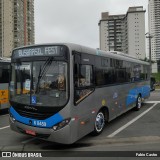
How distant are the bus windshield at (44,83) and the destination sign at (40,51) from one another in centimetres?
18

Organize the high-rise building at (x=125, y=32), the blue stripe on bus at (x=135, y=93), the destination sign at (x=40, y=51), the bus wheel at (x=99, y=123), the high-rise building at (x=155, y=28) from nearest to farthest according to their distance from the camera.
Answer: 1. the destination sign at (x=40, y=51)
2. the bus wheel at (x=99, y=123)
3. the blue stripe on bus at (x=135, y=93)
4. the high-rise building at (x=155, y=28)
5. the high-rise building at (x=125, y=32)

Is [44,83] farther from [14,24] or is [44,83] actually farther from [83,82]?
[14,24]

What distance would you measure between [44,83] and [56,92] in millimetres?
421

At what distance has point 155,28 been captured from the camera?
78500 millimetres

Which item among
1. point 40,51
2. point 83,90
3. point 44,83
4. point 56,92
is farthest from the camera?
point 83,90

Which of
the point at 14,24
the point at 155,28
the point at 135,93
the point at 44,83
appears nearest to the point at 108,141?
the point at 44,83

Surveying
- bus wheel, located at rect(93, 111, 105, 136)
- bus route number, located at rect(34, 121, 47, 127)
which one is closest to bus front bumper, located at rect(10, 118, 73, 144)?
bus route number, located at rect(34, 121, 47, 127)

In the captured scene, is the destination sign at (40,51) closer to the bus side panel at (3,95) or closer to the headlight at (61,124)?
the headlight at (61,124)

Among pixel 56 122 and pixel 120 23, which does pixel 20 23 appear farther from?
pixel 56 122

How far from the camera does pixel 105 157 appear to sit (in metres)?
5.67

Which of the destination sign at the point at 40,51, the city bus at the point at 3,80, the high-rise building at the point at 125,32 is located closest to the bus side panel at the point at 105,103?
the destination sign at the point at 40,51

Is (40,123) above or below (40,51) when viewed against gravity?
below

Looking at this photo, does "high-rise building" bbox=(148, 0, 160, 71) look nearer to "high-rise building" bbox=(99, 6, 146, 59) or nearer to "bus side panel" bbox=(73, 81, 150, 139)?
"high-rise building" bbox=(99, 6, 146, 59)

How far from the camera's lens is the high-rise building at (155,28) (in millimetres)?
78438
